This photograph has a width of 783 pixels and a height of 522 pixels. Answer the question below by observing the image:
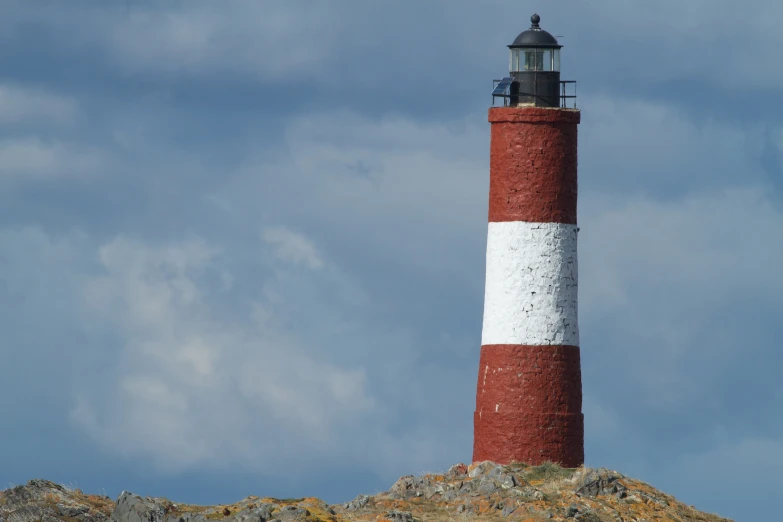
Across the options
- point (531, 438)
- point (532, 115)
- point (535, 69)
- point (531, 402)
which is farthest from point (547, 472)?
point (535, 69)

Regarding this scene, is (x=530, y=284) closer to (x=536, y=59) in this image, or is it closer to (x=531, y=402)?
(x=531, y=402)

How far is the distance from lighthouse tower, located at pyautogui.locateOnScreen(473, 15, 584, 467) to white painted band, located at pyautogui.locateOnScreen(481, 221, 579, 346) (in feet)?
0.08

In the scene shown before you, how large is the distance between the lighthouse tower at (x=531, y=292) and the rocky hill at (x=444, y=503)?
1.13 metres

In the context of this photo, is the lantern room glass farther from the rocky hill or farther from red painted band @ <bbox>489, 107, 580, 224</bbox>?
the rocky hill

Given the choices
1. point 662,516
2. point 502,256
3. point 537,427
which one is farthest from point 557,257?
point 662,516

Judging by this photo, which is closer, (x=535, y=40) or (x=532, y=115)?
(x=532, y=115)

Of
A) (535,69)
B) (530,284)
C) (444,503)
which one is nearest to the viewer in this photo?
(444,503)

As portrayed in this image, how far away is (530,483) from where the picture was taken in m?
38.3

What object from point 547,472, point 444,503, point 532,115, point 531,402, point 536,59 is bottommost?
point 444,503

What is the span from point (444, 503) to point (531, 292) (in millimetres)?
6424

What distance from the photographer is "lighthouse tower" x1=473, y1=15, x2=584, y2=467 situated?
130 ft

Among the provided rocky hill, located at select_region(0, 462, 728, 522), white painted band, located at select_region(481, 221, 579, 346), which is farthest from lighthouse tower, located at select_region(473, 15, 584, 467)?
rocky hill, located at select_region(0, 462, 728, 522)

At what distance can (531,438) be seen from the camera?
40.0 meters

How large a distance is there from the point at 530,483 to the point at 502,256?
5.90 meters
